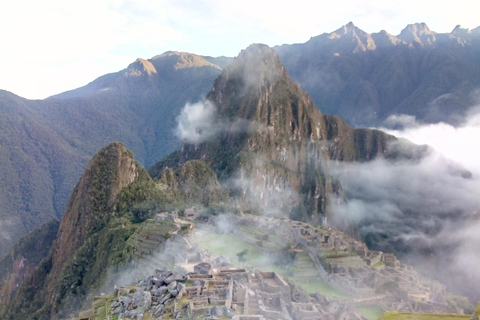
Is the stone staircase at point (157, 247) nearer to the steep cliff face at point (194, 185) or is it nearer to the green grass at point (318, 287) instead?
the green grass at point (318, 287)

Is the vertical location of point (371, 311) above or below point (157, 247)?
below

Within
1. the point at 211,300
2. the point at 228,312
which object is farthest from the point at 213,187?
the point at 228,312

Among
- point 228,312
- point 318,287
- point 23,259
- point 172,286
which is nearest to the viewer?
point 228,312

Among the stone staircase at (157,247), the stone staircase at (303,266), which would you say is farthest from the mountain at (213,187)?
the stone staircase at (303,266)

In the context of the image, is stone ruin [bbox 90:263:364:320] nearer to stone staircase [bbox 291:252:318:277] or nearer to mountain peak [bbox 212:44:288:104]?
stone staircase [bbox 291:252:318:277]

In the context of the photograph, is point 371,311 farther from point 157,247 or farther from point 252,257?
point 157,247

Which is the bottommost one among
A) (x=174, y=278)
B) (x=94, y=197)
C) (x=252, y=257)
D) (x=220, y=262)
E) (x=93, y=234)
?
(x=93, y=234)

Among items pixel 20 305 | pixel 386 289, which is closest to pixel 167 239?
pixel 386 289
